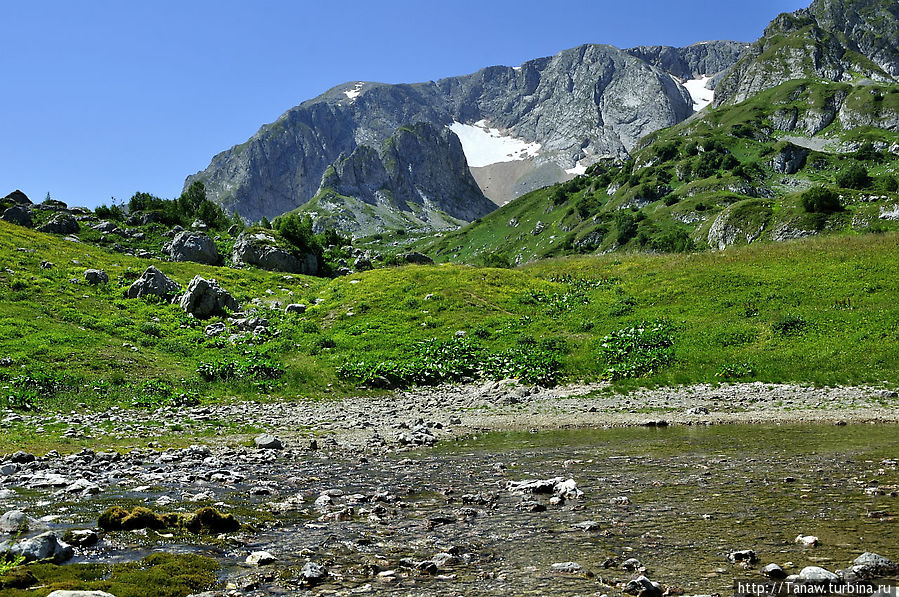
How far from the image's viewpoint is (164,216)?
82.3 m

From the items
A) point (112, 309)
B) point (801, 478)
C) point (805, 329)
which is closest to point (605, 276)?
point (805, 329)

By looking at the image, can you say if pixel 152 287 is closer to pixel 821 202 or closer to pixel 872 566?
pixel 872 566

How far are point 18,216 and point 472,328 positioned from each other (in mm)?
69137

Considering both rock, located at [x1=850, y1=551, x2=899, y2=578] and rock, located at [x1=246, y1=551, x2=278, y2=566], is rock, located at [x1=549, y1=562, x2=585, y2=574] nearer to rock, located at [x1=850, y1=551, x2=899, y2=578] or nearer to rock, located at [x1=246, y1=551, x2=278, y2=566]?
rock, located at [x1=850, y1=551, x2=899, y2=578]

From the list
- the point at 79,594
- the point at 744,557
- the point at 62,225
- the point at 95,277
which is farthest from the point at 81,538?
the point at 62,225

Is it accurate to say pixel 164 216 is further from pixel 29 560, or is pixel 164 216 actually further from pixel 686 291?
pixel 29 560

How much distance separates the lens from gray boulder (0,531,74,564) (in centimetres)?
729

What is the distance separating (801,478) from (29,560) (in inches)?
584

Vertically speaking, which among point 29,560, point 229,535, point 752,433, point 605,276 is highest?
point 605,276

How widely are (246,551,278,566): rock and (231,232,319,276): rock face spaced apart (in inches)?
2515

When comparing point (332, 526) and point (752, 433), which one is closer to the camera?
point (332, 526)

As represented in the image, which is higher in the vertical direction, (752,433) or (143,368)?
(143,368)

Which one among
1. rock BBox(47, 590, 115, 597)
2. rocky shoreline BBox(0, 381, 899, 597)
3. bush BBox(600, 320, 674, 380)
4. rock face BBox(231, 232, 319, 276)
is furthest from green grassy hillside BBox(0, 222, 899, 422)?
rock BBox(47, 590, 115, 597)

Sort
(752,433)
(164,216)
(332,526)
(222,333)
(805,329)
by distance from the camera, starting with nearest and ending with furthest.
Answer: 1. (332,526)
2. (752,433)
3. (805,329)
4. (222,333)
5. (164,216)
